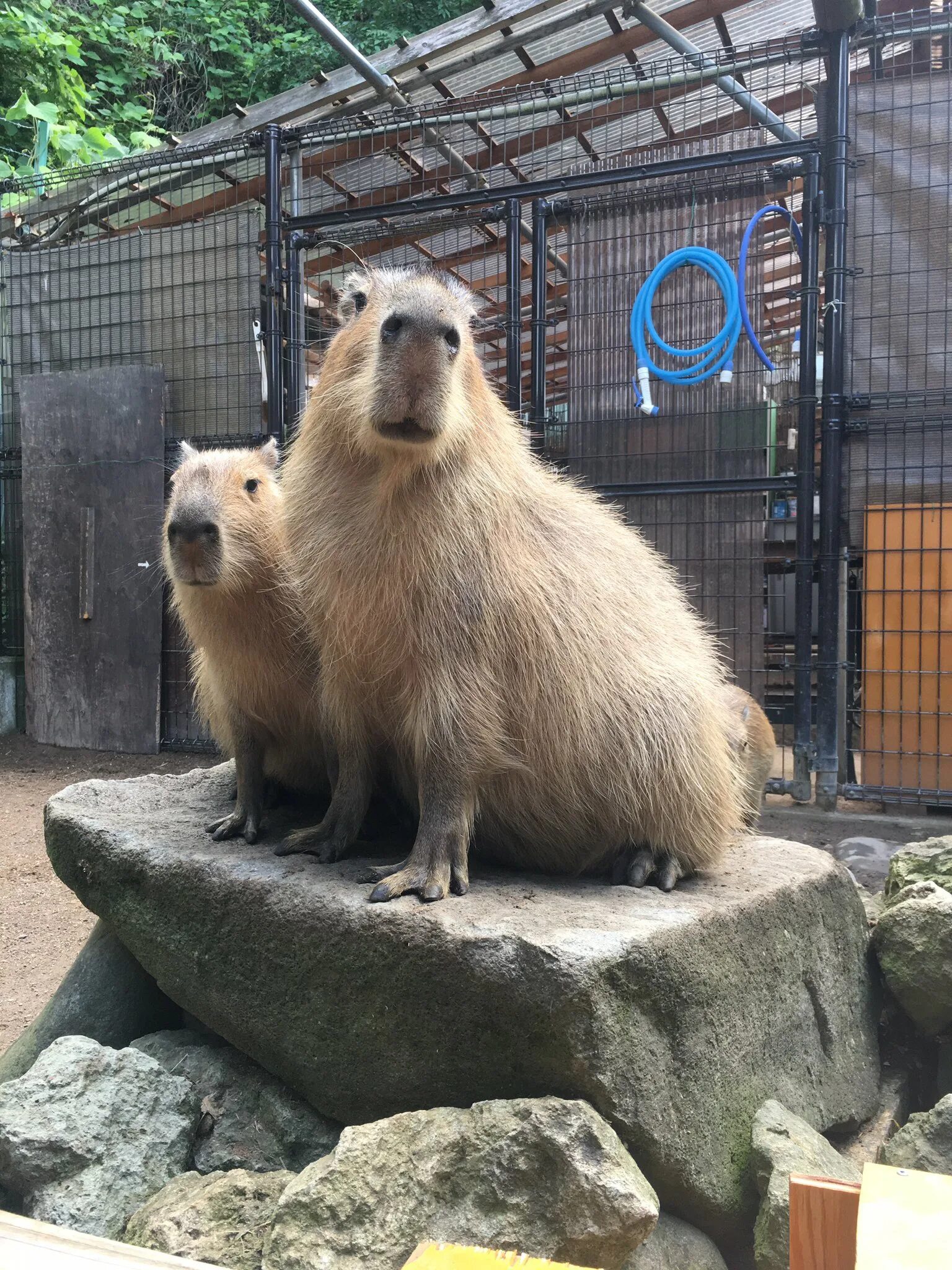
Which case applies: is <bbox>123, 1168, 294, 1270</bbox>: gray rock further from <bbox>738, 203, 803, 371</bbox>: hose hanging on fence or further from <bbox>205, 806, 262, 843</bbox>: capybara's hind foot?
<bbox>738, 203, 803, 371</bbox>: hose hanging on fence

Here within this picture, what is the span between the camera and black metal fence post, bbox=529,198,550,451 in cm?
588

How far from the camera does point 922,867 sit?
3344mm

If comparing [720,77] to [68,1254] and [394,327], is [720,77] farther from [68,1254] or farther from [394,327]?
[68,1254]

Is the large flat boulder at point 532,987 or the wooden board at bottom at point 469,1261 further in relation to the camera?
the large flat boulder at point 532,987

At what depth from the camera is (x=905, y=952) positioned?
2.77 meters

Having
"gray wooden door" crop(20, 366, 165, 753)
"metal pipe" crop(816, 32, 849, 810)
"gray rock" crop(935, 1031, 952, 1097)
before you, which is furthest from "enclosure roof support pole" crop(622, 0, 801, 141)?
"gray rock" crop(935, 1031, 952, 1097)

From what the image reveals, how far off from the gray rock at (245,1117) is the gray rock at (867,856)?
2.87 metres

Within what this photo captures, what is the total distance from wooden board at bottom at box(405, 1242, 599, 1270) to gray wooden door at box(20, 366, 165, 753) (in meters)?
6.42

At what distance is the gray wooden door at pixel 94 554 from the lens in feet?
24.0

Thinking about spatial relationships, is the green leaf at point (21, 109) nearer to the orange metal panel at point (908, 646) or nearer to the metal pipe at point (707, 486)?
the metal pipe at point (707, 486)

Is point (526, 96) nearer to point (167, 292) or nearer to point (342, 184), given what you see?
point (342, 184)

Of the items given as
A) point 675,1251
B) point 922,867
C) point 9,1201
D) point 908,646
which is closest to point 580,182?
point 908,646

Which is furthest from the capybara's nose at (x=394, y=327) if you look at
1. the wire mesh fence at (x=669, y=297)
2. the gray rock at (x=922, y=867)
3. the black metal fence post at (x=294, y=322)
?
the black metal fence post at (x=294, y=322)

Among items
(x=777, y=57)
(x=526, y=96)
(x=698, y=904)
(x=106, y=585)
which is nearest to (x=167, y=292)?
(x=106, y=585)
